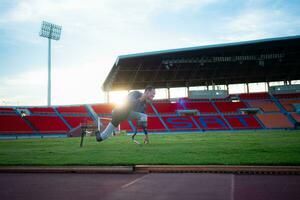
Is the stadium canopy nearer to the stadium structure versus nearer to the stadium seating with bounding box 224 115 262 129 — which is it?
the stadium structure

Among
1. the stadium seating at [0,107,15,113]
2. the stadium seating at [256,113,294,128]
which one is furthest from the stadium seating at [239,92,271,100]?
the stadium seating at [0,107,15,113]

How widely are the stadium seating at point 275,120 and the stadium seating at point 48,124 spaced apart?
31253 mm

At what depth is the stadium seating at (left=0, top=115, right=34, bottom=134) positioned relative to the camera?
37.1m

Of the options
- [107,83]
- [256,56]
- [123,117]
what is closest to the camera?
[123,117]

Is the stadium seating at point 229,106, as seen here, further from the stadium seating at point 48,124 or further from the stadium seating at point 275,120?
the stadium seating at point 48,124

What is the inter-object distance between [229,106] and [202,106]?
4686 millimetres

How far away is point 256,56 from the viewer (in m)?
38.6

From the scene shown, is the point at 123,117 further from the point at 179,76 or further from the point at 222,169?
the point at 179,76

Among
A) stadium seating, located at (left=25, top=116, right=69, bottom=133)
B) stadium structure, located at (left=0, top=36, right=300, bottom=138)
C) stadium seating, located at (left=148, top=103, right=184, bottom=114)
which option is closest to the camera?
stadium structure, located at (left=0, top=36, right=300, bottom=138)

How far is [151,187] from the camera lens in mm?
4445

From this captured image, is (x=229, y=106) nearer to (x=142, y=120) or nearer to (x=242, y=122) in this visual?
(x=242, y=122)

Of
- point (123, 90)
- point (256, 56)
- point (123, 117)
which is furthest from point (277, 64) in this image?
point (123, 117)

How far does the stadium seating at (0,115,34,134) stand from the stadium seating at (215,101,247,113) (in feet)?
101

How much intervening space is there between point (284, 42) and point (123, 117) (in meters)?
34.7
